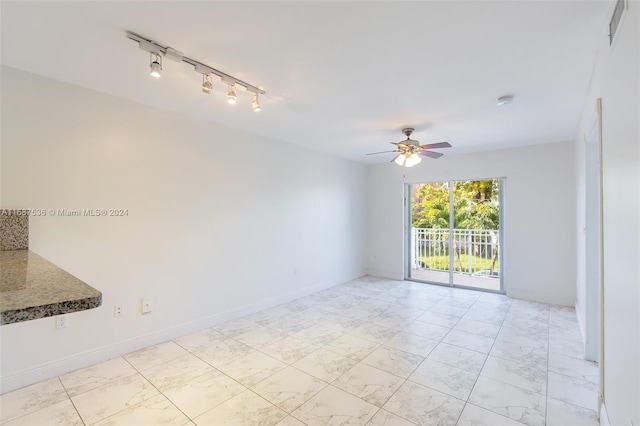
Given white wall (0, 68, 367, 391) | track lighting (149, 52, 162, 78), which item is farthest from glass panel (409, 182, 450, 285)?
track lighting (149, 52, 162, 78)

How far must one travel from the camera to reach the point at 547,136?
4.04 metres

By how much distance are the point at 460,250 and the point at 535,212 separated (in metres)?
1.60

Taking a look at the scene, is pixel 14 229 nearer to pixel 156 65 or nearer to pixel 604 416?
pixel 156 65

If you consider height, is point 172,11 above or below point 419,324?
above

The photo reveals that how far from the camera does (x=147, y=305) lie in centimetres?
294

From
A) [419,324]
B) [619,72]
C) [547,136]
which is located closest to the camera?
[619,72]

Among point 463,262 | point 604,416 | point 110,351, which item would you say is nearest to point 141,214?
point 110,351

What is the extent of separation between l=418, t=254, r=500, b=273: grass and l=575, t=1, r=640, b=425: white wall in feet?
13.3

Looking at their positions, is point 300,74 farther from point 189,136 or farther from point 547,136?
point 547,136

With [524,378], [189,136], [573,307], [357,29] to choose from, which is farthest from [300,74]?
[573,307]

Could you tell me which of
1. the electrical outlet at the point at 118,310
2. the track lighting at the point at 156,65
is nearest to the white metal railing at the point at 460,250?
the electrical outlet at the point at 118,310

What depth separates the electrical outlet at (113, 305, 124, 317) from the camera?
8.95ft

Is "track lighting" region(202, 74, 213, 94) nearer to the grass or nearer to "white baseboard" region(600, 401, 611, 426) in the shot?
"white baseboard" region(600, 401, 611, 426)

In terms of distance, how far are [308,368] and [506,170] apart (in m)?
4.37
